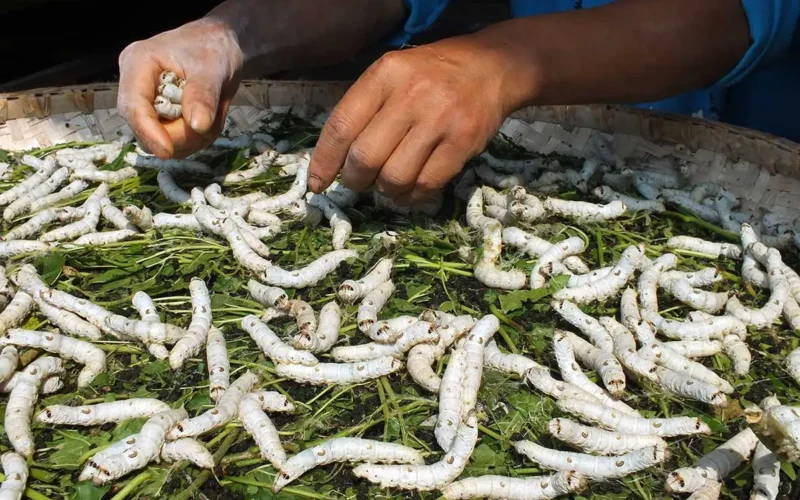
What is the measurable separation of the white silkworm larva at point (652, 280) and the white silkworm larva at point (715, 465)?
0.50m

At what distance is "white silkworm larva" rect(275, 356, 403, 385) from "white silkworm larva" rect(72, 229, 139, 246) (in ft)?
3.12

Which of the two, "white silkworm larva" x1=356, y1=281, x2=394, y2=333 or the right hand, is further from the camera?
the right hand

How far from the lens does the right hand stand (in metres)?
2.21

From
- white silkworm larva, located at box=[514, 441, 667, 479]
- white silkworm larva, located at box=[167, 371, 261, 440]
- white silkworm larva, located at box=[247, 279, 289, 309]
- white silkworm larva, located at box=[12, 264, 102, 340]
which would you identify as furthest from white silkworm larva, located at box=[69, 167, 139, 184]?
white silkworm larva, located at box=[514, 441, 667, 479]

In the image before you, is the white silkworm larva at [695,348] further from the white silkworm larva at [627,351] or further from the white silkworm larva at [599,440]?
the white silkworm larva at [599,440]

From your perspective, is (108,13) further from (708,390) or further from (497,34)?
(708,390)

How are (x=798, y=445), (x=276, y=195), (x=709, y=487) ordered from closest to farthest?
1. (x=798, y=445)
2. (x=709, y=487)
3. (x=276, y=195)

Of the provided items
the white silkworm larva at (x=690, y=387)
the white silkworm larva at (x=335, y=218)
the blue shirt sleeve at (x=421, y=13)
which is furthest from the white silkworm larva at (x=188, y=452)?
the blue shirt sleeve at (x=421, y=13)

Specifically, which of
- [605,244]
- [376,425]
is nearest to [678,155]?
[605,244]

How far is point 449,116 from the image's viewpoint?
6.70 feet

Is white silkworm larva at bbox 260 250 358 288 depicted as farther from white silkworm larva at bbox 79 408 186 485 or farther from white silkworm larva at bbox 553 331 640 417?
white silkworm larva at bbox 553 331 640 417

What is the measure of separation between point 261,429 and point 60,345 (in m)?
0.68

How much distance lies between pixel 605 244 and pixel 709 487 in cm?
103

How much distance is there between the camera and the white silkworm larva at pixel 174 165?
2.80 m
